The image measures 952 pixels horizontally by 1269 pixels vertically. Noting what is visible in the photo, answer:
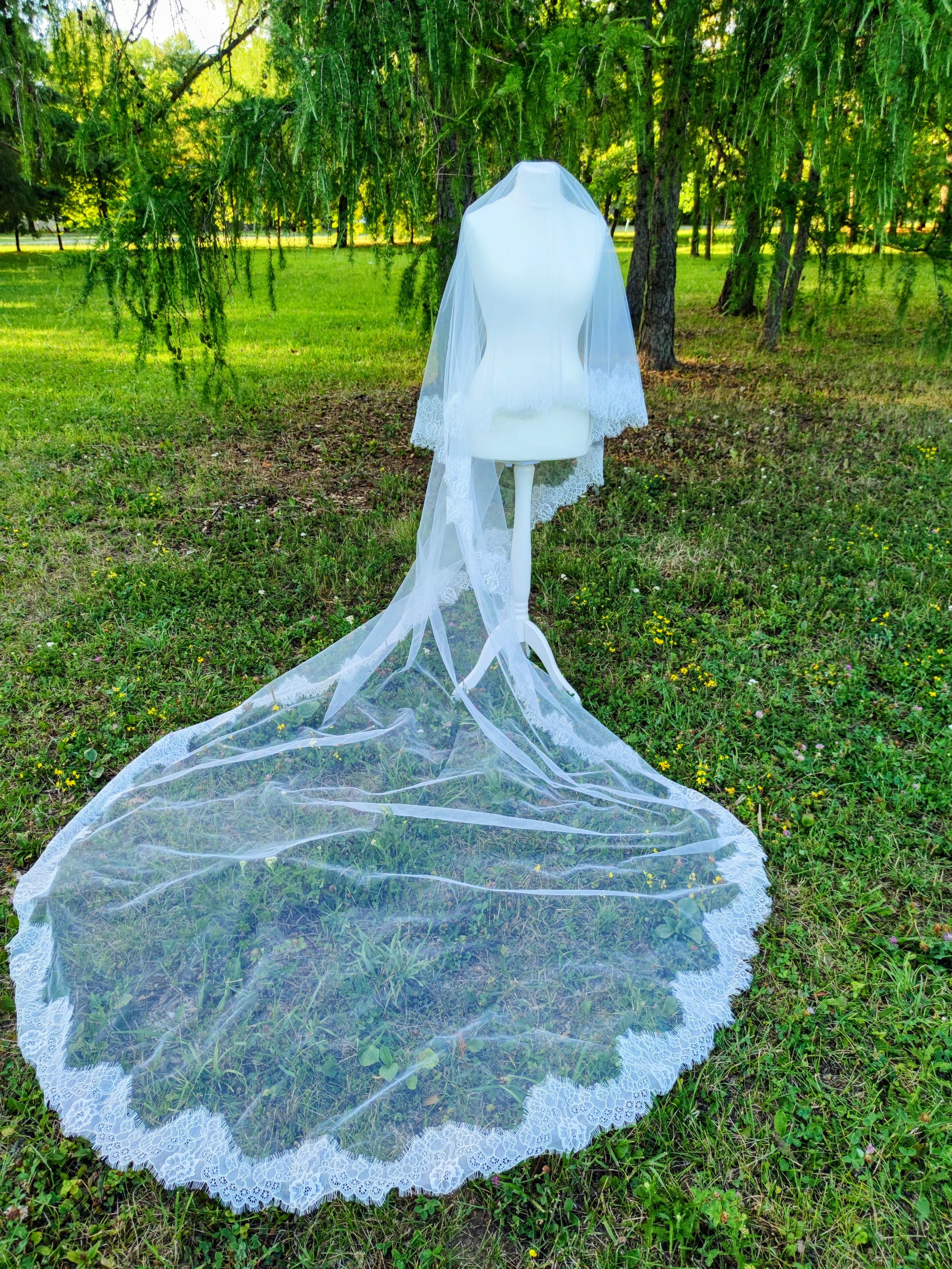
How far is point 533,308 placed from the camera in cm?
251

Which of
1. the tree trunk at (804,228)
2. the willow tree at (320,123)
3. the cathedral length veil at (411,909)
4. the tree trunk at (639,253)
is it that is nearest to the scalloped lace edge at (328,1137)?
the cathedral length veil at (411,909)

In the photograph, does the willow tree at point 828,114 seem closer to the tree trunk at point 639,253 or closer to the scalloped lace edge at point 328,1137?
the scalloped lace edge at point 328,1137

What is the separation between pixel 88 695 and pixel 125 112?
2.24 meters

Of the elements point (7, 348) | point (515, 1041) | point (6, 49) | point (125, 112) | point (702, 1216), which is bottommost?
point (702, 1216)

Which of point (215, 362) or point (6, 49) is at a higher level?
point (6, 49)

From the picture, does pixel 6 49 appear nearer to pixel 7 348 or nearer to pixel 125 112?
pixel 125 112

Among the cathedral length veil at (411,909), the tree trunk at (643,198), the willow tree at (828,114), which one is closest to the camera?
the cathedral length veil at (411,909)

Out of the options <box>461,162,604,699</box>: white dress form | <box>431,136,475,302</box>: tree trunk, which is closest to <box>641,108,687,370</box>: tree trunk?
<box>431,136,475,302</box>: tree trunk

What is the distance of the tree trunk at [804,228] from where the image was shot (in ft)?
9.25

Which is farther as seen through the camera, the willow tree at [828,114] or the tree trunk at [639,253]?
the tree trunk at [639,253]

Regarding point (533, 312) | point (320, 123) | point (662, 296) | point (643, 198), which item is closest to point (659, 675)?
point (533, 312)

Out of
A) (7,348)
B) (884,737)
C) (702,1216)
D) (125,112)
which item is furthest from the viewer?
(7,348)

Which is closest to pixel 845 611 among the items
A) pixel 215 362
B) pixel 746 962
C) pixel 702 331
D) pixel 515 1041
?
pixel 746 962

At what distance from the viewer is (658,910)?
2264mm
